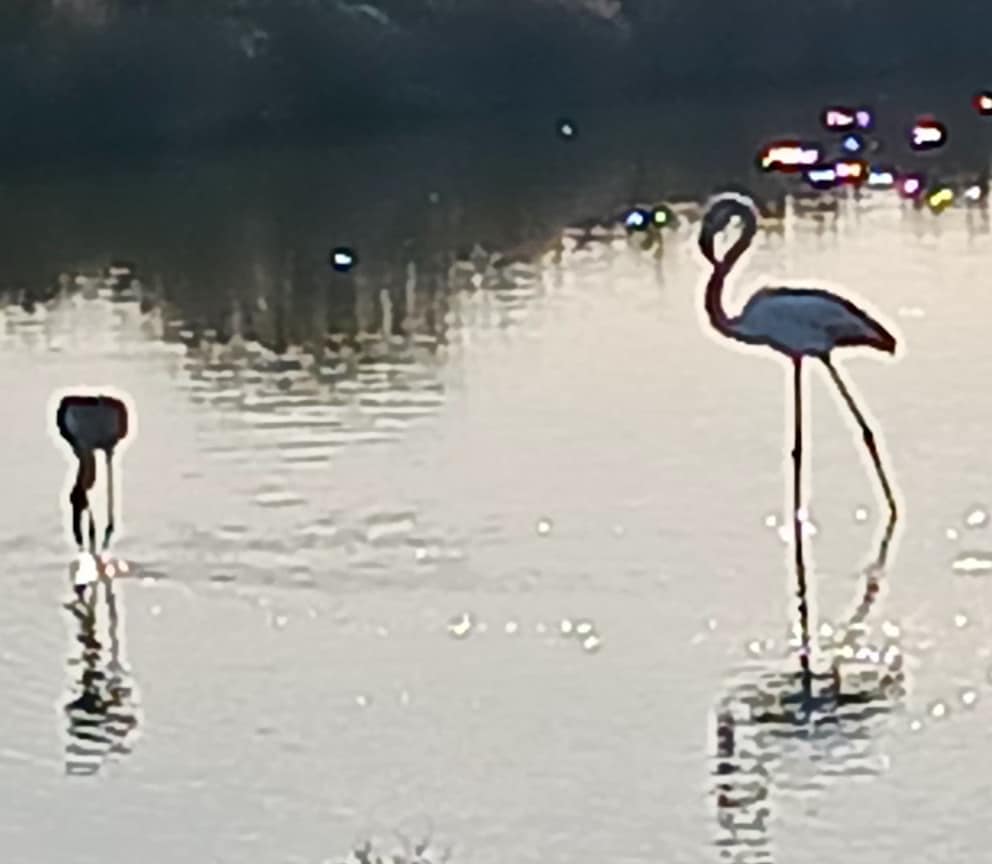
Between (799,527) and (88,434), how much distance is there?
1.99 m

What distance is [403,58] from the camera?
2800cm

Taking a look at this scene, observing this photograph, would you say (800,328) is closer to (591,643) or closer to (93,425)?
(591,643)

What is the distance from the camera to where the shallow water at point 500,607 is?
616cm

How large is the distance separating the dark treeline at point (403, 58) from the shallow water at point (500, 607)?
44.9ft

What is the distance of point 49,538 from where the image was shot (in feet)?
28.8

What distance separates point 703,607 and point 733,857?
5.48ft

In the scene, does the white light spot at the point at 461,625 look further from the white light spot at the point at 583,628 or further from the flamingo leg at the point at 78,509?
the flamingo leg at the point at 78,509

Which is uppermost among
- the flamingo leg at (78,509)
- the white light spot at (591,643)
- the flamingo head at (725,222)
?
the flamingo head at (725,222)

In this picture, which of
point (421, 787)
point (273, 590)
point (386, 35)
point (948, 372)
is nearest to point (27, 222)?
point (386, 35)

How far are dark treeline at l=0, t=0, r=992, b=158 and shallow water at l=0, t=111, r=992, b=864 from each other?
13672 mm

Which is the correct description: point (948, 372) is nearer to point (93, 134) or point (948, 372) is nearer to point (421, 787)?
point (421, 787)

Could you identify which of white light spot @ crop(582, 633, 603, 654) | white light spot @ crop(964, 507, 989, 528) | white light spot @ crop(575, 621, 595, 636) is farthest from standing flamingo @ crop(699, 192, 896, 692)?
white light spot @ crop(582, 633, 603, 654)

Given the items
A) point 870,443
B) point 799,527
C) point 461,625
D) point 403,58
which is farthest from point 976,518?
point 403,58

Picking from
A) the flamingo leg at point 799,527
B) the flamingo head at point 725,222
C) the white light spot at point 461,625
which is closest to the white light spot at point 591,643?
the white light spot at point 461,625
